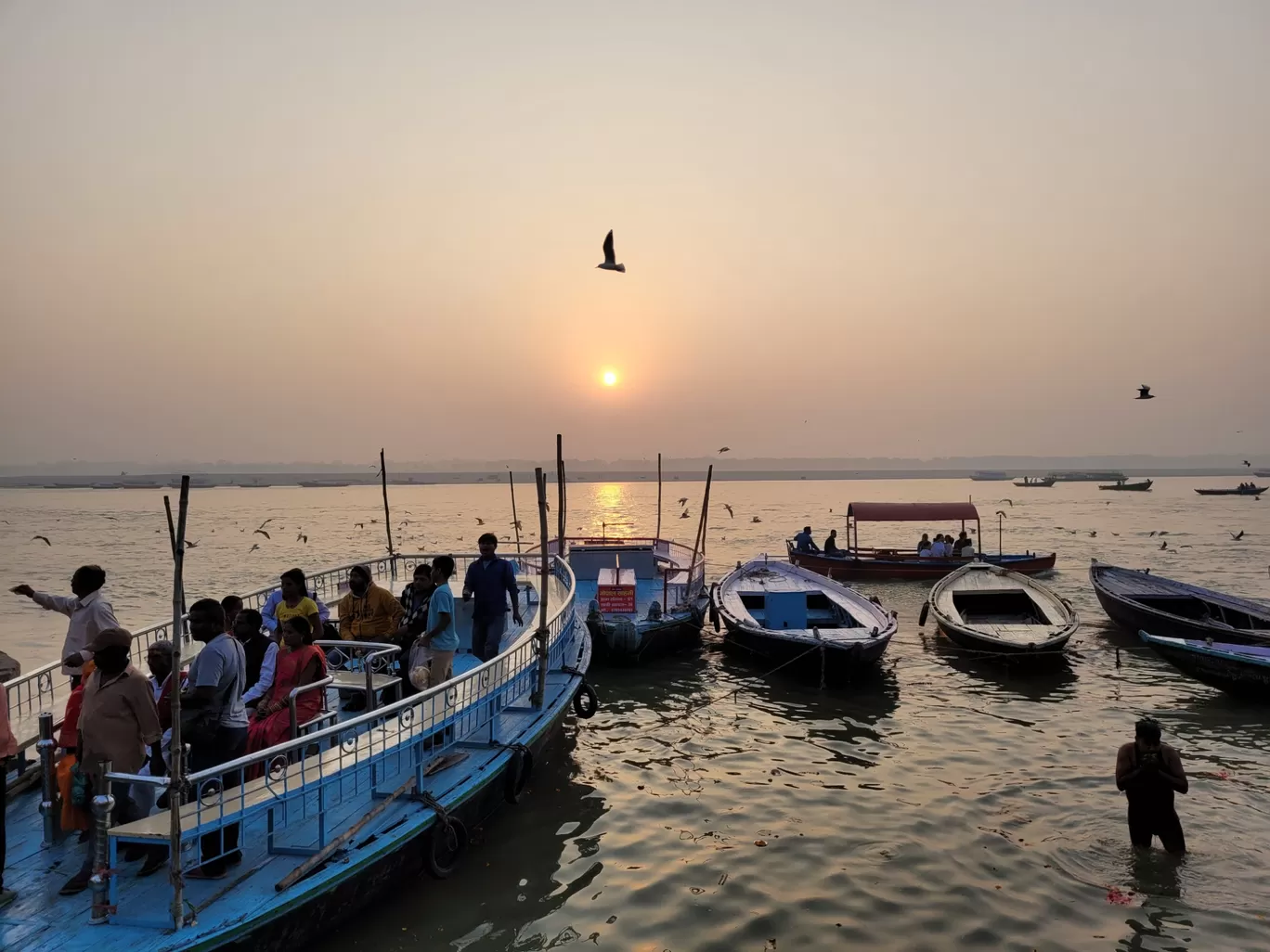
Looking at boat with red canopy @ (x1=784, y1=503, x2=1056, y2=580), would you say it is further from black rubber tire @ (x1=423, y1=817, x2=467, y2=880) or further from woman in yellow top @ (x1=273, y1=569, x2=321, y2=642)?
black rubber tire @ (x1=423, y1=817, x2=467, y2=880)

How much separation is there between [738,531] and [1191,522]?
40.8m

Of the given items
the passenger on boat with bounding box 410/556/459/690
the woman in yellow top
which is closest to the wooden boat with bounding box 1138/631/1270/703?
the passenger on boat with bounding box 410/556/459/690

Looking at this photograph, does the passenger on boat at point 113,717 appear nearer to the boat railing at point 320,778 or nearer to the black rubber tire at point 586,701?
the boat railing at point 320,778

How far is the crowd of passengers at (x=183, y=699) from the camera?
5.39 meters

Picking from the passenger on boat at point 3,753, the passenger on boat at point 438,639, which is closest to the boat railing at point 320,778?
the passenger on boat at point 438,639

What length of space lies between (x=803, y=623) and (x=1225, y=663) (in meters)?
7.50

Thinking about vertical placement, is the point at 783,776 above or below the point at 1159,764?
below

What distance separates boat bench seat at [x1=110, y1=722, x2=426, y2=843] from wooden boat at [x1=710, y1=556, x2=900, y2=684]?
31.0 feet

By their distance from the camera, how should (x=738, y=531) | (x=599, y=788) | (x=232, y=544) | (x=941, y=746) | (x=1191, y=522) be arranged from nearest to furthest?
(x=599, y=788)
(x=941, y=746)
(x=232, y=544)
(x=738, y=531)
(x=1191, y=522)

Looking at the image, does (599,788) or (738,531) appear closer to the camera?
(599,788)

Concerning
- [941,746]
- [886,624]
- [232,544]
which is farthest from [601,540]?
[232,544]

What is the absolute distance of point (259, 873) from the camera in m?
5.51

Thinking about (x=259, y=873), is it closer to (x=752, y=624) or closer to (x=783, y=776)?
(x=783, y=776)

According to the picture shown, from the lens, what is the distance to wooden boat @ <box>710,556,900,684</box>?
47.5ft
